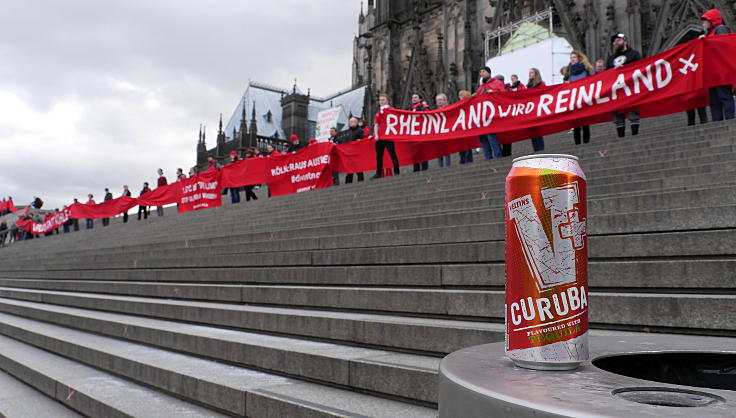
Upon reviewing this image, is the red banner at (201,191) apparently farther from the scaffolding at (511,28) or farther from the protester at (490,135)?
the scaffolding at (511,28)

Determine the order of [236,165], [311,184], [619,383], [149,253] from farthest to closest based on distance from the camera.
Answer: [236,165]
[311,184]
[149,253]
[619,383]

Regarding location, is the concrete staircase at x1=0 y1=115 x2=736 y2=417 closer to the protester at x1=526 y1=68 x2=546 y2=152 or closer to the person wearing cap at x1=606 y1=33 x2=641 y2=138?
the person wearing cap at x1=606 y1=33 x2=641 y2=138

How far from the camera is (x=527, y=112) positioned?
31.9 feet

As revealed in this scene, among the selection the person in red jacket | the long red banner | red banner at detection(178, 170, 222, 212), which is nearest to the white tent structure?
the long red banner

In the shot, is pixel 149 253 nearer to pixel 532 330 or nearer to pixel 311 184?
pixel 311 184

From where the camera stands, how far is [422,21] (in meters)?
34.9

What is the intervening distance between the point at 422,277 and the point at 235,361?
1555mm

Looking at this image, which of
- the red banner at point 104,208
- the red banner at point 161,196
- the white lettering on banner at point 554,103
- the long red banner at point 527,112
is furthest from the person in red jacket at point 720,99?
the red banner at point 104,208

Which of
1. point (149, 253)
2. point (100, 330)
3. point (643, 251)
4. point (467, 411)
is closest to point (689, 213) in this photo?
point (643, 251)

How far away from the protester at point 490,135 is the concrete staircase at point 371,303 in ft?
6.32

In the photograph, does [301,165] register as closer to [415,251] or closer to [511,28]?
[415,251]

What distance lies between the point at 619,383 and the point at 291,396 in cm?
224

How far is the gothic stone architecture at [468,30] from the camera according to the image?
70.0ft

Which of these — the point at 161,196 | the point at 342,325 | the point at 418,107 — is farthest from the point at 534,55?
the point at 342,325
